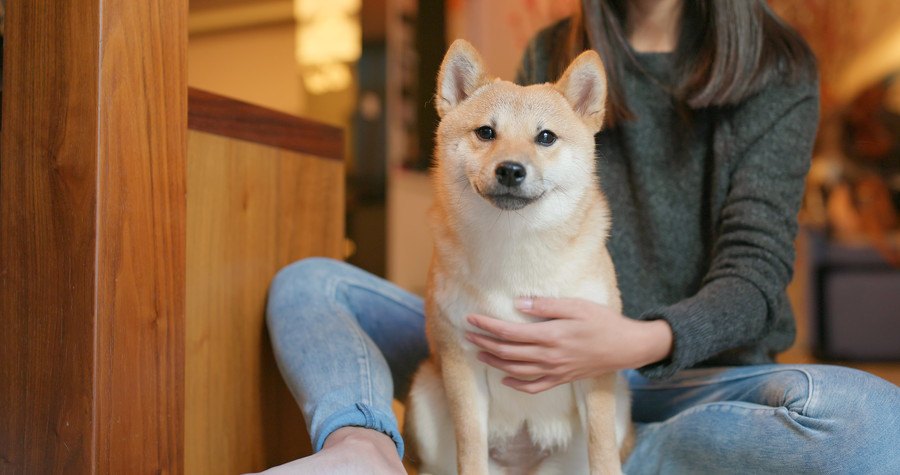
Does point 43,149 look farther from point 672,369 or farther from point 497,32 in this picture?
point 497,32

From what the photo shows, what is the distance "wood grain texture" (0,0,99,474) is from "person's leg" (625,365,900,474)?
0.88m

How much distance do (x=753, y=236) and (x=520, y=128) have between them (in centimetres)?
44

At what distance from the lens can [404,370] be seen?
1.49 m

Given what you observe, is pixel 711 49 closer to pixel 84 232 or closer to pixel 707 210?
pixel 707 210

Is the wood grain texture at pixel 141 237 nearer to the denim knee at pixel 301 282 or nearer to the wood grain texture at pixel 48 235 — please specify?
the wood grain texture at pixel 48 235

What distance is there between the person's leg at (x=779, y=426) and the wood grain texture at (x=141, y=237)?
0.77 m

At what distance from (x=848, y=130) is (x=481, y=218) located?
3.71 meters

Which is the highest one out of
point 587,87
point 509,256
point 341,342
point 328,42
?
point 328,42

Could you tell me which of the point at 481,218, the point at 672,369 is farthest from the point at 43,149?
the point at 672,369

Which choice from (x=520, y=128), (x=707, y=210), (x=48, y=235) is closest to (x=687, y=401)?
(x=707, y=210)

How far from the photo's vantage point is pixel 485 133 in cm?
118

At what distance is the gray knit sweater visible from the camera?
1.18m

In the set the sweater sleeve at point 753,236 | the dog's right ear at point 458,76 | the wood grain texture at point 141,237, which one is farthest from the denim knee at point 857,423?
the wood grain texture at point 141,237

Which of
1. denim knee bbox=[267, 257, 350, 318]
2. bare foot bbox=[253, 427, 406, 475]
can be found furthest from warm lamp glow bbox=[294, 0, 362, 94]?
bare foot bbox=[253, 427, 406, 475]
